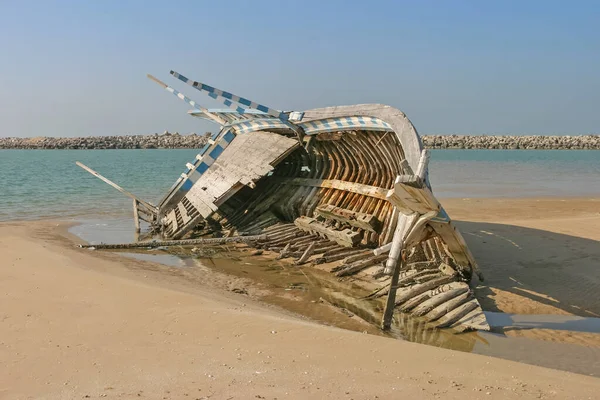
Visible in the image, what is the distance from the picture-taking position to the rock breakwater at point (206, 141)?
78500mm

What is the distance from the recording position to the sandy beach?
168 inches

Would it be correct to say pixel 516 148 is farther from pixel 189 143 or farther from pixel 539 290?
pixel 539 290

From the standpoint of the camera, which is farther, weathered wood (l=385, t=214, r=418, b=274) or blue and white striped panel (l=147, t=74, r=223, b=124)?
blue and white striped panel (l=147, t=74, r=223, b=124)

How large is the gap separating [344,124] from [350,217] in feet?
5.71

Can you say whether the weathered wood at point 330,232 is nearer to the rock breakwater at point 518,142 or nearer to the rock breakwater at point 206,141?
Answer: the rock breakwater at point 206,141

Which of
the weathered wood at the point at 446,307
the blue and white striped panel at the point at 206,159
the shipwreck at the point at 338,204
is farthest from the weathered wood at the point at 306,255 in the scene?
the blue and white striped panel at the point at 206,159

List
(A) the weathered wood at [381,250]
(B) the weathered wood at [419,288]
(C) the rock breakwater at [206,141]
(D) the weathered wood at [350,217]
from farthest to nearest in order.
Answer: (C) the rock breakwater at [206,141] → (D) the weathered wood at [350,217] → (B) the weathered wood at [419,288] → (A) the weathered wood at [381,250]

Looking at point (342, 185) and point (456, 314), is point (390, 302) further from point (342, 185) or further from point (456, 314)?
point (342, 185)

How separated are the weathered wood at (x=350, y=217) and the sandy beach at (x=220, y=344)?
6.35ft

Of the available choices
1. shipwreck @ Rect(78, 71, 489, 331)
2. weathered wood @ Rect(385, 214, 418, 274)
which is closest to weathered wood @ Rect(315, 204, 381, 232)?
shipwreck @ Rect(78, 71, 489, 331)

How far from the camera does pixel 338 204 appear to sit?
11469mm

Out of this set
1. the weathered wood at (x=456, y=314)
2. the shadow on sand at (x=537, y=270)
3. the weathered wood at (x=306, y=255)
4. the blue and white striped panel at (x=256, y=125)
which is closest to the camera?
the weathered wood at (x=456, y=314)

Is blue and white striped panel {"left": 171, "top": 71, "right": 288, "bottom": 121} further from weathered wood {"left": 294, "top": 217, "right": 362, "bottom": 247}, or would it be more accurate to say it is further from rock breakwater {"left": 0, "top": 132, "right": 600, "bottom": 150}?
rock breakwater {"left": 0, "top": 132, "right": 600, "bottom": 150}

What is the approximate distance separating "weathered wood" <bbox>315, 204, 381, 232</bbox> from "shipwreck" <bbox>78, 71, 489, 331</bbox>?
0.07ft
